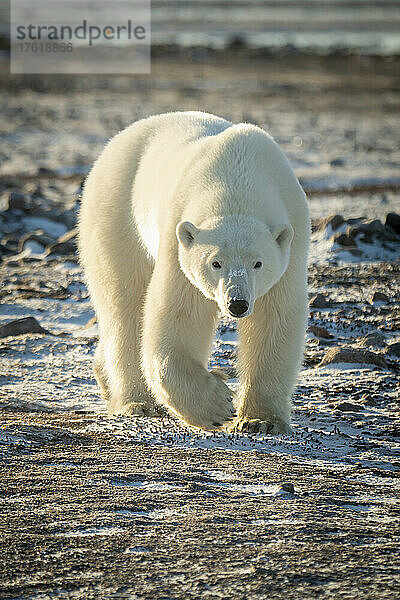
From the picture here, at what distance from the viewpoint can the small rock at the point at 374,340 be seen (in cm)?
620

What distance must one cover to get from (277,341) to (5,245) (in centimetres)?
575

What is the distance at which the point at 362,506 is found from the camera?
3.55 metres

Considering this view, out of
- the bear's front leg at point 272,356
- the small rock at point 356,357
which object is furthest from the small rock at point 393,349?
the bear's front leg at point 272,356

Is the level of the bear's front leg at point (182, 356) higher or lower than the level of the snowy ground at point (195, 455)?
higher

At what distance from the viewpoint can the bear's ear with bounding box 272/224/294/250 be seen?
421 cm

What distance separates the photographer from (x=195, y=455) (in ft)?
13.5

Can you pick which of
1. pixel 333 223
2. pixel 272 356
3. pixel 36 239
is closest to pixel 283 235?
pixel 272 356

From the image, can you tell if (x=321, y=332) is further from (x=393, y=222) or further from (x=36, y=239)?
(x=36, y=239)

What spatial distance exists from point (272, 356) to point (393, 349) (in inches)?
68.1

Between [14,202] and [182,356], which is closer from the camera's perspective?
[182,356]

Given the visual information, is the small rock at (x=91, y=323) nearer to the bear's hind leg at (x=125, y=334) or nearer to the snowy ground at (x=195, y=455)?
the snowy ground at (x=195, y=455)

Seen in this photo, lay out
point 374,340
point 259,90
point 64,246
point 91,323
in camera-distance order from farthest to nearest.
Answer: point 259,90
point 64,246
point 91,323
point 374,340

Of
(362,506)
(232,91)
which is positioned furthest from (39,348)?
(232,91)

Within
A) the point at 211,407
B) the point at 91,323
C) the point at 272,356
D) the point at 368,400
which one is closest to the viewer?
the point at 211,407
